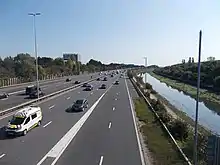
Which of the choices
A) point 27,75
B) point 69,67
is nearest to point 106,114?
point 27,75

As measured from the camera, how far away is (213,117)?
5006 cm

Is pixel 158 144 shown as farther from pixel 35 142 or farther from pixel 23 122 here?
pixel 23 122

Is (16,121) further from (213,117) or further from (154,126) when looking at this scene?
(213,117)

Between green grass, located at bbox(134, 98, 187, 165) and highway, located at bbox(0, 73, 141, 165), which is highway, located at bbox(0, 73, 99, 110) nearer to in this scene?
highway, located at bbox(0, 73, 141, 165)

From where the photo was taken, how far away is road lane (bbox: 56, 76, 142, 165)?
17953 mm

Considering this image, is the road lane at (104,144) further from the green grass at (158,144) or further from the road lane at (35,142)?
the road lane at (35,142)

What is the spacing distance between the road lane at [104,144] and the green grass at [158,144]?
3.70 feet

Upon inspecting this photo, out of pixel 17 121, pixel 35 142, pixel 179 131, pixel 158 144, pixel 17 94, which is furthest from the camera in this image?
pixel 17 94

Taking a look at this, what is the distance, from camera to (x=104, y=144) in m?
21.6

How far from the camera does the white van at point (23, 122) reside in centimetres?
2319

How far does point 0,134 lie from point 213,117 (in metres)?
37.8

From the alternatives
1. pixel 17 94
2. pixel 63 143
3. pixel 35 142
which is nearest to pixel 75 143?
pixel 63 143

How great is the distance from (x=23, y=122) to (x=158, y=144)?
1129cm

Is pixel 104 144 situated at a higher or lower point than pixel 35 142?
lower
